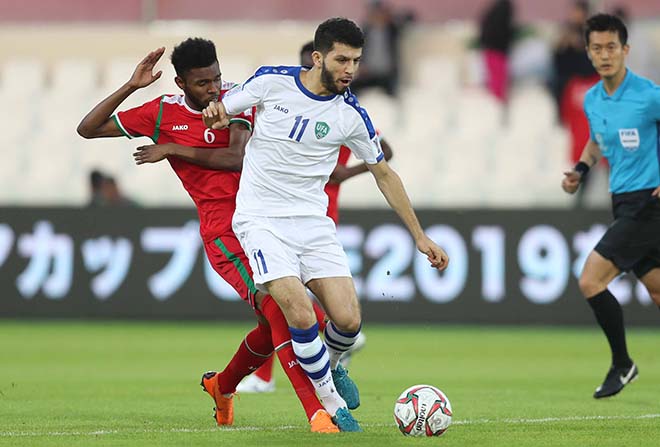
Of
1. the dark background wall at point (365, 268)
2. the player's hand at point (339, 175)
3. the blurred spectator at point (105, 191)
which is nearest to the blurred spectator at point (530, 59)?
the dark background wall at point (365, 268)

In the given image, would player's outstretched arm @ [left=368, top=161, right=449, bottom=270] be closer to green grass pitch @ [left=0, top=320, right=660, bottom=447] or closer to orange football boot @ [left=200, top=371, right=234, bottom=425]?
green grass pitch @ [left=0, top=320, right=660, bottom=447]

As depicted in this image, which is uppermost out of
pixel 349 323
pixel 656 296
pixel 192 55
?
pixel 192 55

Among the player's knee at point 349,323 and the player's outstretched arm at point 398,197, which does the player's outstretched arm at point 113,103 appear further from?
the player's knee at point 349,323

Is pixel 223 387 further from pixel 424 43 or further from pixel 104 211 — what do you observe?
pixel 424 43

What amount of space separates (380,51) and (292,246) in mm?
10786

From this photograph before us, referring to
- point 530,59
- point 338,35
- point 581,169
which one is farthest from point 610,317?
point 530,59

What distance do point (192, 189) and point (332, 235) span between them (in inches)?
42.1

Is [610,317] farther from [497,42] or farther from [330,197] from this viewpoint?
[497,42]

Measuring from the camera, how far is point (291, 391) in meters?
10.2

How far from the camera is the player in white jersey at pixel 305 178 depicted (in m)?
7.39

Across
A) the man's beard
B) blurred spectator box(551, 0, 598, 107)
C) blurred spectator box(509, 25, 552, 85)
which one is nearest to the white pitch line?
the man's beard

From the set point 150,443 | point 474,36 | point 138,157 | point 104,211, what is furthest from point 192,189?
point 474,36

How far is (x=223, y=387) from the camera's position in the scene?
7.99m

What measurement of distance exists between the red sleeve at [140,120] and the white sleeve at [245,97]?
31.4 inches
